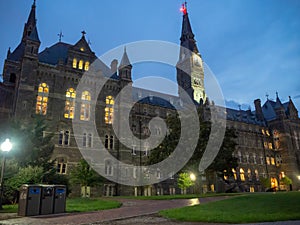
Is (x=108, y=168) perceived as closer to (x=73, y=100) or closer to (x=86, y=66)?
(x=73, y=100)

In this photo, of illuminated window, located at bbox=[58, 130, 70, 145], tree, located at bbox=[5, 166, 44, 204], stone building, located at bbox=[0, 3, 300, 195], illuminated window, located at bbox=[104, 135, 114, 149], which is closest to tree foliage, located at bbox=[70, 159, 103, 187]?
stone building, located at bbox=[0, 3, 300, 195]

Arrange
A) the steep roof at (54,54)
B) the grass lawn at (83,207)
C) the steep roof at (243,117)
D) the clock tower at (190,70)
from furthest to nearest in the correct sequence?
the clock tower at (190,70), the steep roof at (243,117), the steep roof at (54,54), the grass lawn at (83,207)

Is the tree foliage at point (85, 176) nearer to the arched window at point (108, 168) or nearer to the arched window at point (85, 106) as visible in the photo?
the arched window at point (108, 168)

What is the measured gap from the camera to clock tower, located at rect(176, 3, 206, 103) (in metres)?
66.5

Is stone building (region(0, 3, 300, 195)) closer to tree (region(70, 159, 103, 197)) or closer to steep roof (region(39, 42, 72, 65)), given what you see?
steep roof (region(39, 42, 72, 65))

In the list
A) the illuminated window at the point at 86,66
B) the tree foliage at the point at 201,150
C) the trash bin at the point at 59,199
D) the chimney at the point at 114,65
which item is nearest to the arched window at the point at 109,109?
the illuminated window at the point at 86,66

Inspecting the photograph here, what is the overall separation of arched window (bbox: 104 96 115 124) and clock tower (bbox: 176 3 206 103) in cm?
2873

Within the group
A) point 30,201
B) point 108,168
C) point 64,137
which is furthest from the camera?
point 108,168

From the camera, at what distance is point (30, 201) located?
14.4 metres

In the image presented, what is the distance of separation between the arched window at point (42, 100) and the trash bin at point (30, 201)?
2057 centimetres

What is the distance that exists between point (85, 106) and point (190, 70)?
37.9 m

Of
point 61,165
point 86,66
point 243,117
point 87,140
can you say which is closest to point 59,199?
point 61,165

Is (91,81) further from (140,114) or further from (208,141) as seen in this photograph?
(208,141)

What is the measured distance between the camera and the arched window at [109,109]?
1515 inches
